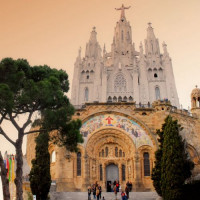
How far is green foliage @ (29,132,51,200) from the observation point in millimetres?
18491

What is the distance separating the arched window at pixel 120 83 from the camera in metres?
57.8

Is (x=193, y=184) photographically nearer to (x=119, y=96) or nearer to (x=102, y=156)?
(x=102, y=156)

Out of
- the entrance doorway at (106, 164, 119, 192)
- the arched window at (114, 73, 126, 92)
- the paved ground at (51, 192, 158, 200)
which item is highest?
the arched window at (114, 73, 126, 92)

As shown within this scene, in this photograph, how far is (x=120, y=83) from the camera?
58438 millimetres

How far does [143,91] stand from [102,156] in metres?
31.3

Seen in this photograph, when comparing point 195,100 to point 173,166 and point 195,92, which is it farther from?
point 173,166

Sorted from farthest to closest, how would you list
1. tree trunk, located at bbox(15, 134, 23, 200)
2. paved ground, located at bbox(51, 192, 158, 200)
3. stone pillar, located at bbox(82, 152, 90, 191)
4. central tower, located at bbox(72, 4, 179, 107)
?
central tower, located at bbox(72, 4, 179, 107)
stone pillar, located at bbox(82, 152, 90, 191)
paved ground, located at bbox(51, 192, 158, 200)
tree trunk, located at bbox(15, 134, 23, 200)

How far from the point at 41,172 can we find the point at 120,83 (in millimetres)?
40942

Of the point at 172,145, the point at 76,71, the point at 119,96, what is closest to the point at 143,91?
the point at 119,96

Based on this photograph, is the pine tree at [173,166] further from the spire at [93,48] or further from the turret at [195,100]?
the spire at [93,48]

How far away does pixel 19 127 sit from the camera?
53.1 feet

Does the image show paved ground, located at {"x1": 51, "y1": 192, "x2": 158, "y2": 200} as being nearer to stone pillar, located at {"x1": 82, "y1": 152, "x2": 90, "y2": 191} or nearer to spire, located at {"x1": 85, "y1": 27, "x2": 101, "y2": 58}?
stone pillar, located at {"x1": 82, "y1": 152, "x2": 90, "y2": 191}

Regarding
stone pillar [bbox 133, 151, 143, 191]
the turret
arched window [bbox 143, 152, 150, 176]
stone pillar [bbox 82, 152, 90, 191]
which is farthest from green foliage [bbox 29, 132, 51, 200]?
the turret

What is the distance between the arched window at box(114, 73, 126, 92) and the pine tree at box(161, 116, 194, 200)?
3891 cm
